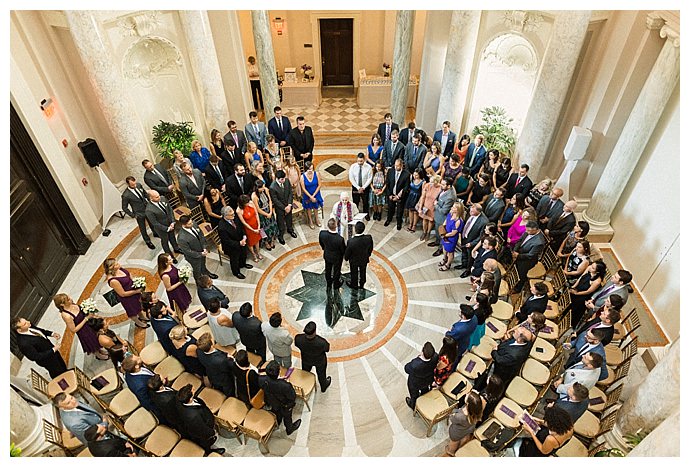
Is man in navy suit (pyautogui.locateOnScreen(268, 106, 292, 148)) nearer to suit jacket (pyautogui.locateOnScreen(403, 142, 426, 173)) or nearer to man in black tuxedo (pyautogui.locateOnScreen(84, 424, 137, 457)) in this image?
suit jacket (pyautogui.locateOnScreen(403, 142, 426, 173))

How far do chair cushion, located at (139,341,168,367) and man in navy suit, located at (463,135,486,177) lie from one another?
21.8 ft

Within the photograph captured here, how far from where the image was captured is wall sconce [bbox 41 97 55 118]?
7.34 m

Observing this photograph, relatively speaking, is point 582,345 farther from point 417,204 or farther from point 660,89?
point 660,89

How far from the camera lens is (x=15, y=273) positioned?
6.82 m

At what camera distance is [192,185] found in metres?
8.06

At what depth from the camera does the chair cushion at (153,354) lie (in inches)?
225

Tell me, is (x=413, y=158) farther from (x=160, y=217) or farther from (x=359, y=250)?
(x=160, y=217)

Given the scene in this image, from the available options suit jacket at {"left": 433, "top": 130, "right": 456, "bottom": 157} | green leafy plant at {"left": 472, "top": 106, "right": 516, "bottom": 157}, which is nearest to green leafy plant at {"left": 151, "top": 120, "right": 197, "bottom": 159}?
suit jacket at {"left": 433, "top": 130, "right": 456, "bottom": 157}

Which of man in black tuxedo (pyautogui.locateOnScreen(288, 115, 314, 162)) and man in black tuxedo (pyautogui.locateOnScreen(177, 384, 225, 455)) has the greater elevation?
man in black tuxedo (pyautogui.locateOnScreen(288, 115, 314, 162))

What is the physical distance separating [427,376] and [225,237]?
411 centimetres

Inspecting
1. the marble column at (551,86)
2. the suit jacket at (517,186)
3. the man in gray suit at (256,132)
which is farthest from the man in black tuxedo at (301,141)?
the marble column at (551,86)

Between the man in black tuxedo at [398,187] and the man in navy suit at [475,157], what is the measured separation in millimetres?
1447

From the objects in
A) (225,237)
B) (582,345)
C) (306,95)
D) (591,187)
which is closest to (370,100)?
(306,95)

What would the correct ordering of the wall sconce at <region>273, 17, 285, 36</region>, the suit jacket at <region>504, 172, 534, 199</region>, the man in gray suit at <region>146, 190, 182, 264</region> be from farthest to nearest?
the wall sconce at <region>273, 17, 285, 36</region> → the suit jacket at <region>504, 172, 534, 199</region> → the man in gray suit at <region>146, 190, 182, 264</region>
